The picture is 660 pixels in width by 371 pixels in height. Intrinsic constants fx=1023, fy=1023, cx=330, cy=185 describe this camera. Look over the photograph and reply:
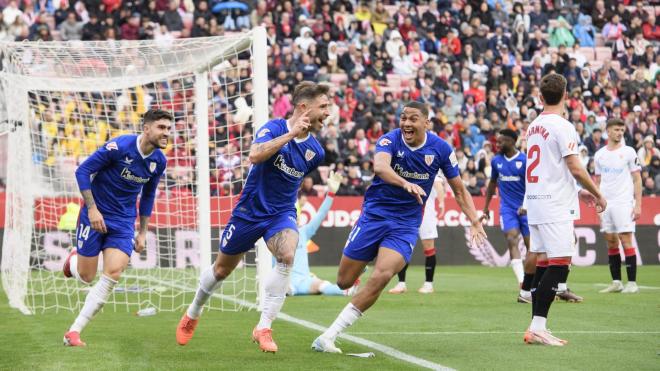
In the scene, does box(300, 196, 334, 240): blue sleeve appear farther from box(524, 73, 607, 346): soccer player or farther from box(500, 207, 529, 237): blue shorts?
box(524, 73, 607, 346): soccer player

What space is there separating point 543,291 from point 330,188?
5.03 metres

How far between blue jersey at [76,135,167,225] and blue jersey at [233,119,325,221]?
5.21ft

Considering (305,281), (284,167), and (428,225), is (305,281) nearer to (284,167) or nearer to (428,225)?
(428,225)

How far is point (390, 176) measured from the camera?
9.09 metres

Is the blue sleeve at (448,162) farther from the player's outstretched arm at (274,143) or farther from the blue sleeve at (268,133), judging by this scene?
the blue sleeve at (268,133)

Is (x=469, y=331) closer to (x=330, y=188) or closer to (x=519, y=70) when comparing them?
(x=330, y=188)

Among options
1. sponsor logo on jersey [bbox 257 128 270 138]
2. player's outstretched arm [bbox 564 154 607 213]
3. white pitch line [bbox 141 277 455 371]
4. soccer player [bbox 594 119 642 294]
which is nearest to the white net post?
white pitch line [bbox 141 277 455 371]

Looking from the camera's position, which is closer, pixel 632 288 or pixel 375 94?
pixel 632 288

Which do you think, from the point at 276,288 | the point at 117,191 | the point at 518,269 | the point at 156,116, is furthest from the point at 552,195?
the point at 518,269

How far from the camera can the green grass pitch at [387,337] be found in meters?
8.40

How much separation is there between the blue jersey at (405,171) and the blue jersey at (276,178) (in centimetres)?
66

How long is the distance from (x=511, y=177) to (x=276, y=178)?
6943mm

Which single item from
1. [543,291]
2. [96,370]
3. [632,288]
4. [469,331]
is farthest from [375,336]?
[632,288]

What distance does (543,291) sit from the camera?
31.2ft
